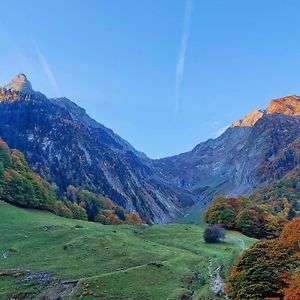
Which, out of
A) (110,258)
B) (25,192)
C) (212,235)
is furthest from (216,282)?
(25,192)

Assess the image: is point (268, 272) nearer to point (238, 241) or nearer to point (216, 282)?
point (216, 282)

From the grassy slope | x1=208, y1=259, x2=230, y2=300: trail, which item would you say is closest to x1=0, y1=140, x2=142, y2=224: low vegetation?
the grassy slope

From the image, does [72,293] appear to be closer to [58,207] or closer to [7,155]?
[58,207]

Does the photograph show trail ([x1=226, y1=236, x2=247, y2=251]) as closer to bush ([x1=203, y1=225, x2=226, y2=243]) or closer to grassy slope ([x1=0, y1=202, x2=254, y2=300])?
grassy slope ([x1=0, y1=202, x2=254, y2=300])

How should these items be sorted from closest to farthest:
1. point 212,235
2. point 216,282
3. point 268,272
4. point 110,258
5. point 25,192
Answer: point 268,272 < point 216,282 < point 110,258 < point 212,235 < point 25,192

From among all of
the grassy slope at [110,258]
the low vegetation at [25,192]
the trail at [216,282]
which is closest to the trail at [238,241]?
the grassy slope at [110,258]

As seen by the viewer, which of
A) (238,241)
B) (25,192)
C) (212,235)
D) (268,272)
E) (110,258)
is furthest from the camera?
(25,192)

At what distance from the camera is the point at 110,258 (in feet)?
215

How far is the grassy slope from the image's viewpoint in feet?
170

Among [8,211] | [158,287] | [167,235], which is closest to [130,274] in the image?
[158,287]

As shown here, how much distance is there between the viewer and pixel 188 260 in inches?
2552

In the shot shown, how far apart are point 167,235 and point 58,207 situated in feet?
181

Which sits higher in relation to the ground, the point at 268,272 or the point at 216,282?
the point at 268,272

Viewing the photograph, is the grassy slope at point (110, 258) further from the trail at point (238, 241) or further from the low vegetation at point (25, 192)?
the low vegetation at point (25, 192)
